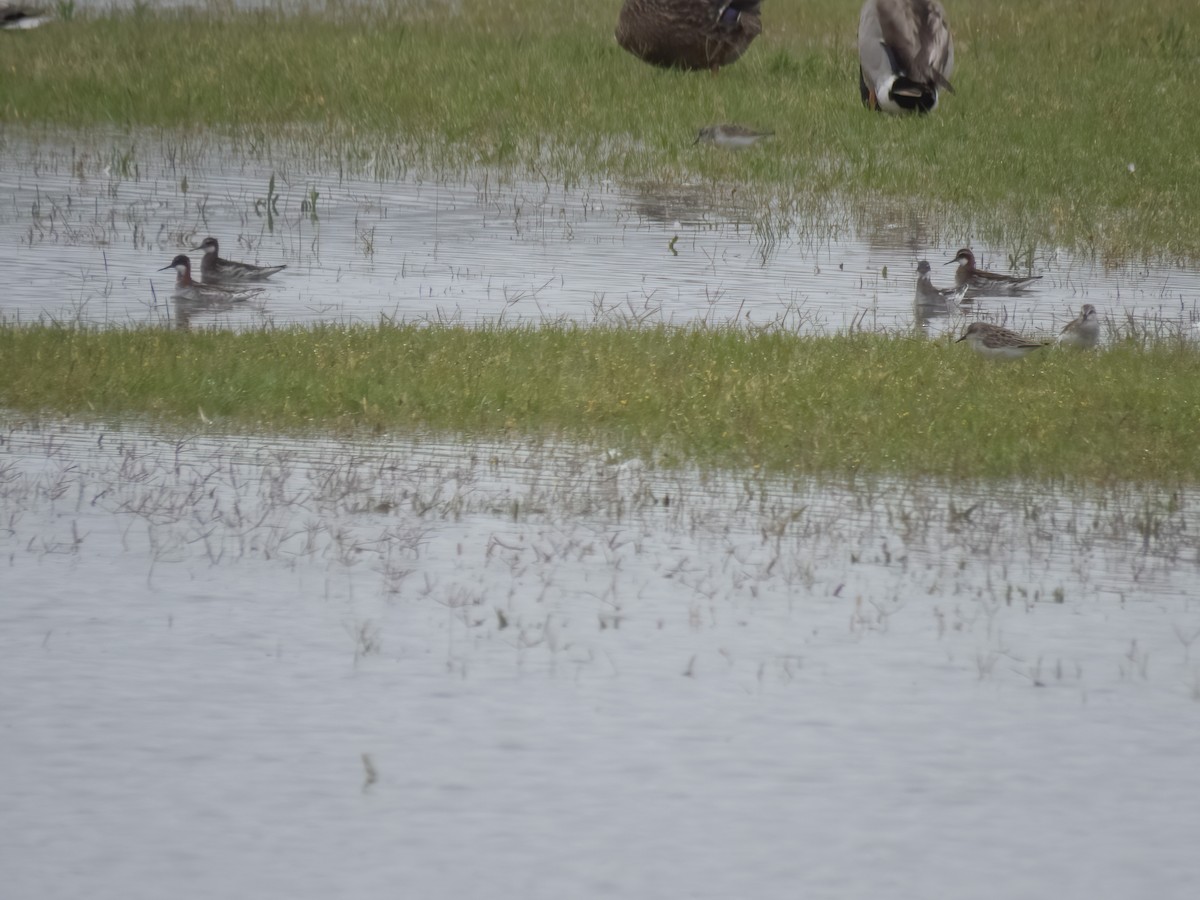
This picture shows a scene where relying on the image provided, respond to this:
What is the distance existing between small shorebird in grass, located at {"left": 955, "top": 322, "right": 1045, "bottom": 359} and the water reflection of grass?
472 cm

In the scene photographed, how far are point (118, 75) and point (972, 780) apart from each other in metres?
19.2

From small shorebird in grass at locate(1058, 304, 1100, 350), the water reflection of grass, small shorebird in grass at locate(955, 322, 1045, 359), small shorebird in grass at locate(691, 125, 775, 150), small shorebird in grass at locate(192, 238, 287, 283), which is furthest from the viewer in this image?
small shorebird in grass at locate(691, 125, 775, 150)

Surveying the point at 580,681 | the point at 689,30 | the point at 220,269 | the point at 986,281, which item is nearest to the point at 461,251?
the point at 220,269

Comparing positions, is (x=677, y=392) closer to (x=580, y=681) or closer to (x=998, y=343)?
(x=998, y=343)

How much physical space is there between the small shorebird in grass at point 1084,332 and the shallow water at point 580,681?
3.46m

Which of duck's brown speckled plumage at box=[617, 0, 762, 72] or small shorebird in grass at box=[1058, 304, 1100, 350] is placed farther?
duck's brown speckled plumage at box=[617, 0, 762, 72]

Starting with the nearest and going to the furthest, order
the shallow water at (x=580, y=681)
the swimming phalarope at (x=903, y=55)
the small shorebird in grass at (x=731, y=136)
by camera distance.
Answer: the shallow water at (x=580, y=681) → the small shorebird in grass at (x=731, y=136) → the swimming phalarope at (x=903, y=55)

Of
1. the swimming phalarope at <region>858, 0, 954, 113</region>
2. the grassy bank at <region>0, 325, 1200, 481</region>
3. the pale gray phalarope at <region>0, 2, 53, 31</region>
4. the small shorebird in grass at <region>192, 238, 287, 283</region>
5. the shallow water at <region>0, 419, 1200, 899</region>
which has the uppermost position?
the pale gray phalarope at <region>0, 2, 53, 31</region>

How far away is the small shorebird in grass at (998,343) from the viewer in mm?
11664

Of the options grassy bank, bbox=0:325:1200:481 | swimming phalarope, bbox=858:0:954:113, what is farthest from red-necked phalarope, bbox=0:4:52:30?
grassy bank, bbox=0:325:1200:481

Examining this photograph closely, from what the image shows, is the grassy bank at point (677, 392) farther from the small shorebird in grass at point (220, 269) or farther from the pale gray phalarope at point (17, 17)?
the pale gray phalarope at point (17, 17)

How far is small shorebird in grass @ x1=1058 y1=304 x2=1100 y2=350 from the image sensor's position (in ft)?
40.3

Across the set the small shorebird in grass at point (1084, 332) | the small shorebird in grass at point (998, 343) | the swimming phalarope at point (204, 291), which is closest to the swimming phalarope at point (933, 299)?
the small shorebird in grass at point (1084, 332)

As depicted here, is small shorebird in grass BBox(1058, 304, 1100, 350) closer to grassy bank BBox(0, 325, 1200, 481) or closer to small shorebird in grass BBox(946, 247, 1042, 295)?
grassy bank BBox(0, 325, 1200, 481)
